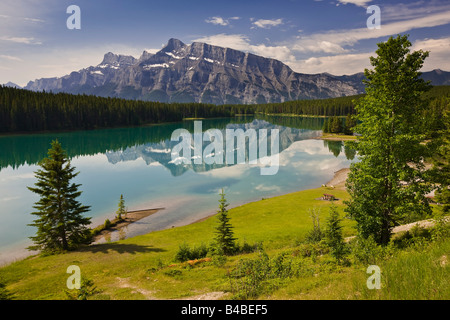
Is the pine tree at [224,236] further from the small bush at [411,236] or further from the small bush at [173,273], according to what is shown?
the small bush at [411,236]

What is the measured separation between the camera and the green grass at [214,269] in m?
10.6

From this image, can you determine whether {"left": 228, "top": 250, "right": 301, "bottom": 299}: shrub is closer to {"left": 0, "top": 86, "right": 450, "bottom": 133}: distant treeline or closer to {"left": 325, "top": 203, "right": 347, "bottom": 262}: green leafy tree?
{"left": 325, "top": 203, "right": 347, "bottom": 262}: green leafy tree

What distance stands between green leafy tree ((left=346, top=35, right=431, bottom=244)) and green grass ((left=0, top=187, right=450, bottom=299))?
3419 millimetres

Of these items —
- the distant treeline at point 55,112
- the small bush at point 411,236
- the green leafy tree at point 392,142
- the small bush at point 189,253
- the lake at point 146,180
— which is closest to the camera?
the green leafy tree at point 392,142

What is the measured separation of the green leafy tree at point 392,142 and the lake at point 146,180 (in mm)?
32473

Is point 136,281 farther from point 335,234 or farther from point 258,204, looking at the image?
point 258,204

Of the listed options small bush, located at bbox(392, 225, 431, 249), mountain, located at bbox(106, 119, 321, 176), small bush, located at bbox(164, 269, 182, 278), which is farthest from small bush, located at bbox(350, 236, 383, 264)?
mountain, located at bbox(106, 119, 321, 176)

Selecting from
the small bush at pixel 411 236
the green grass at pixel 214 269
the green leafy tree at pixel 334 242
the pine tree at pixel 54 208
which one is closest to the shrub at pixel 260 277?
the green grass at pixel 214 269

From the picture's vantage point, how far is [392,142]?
680 inches

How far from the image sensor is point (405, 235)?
780 inches

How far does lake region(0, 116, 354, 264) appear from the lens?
45.1 metres

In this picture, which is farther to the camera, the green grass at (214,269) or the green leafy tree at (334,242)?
the green leafy tree at (334,242)

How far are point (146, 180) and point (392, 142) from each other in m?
63.2

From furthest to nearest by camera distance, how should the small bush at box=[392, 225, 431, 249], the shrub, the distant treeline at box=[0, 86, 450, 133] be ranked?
1. the distant treeline at box=[0, 86, 450, 133]
2. the small bush at box=[392, 225, 431, 249]
3. the shrub
